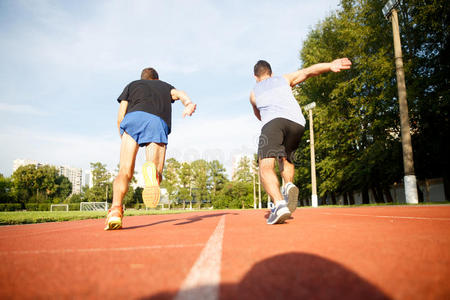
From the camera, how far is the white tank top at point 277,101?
11.6 ft

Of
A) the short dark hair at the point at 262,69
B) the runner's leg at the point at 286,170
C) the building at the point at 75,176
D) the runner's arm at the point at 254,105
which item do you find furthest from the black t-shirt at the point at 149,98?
the building at the point at 75,176

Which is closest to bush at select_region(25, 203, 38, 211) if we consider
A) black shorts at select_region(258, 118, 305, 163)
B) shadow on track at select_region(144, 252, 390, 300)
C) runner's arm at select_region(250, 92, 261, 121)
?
runner's arm at select_region(250, 92, 261, 121)

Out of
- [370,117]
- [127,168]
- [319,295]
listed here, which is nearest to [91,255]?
[319,295]

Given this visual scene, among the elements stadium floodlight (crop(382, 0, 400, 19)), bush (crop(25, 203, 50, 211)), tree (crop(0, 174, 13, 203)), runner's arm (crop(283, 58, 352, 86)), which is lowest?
bush (crop(25, 203, 50, 211))

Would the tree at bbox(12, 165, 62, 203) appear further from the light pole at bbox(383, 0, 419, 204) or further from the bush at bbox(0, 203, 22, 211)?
the light pole at bbox(383, 0, 419, 204)

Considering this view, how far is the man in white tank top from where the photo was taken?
3.29 m

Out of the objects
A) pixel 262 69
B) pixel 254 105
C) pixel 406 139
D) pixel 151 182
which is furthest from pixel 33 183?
pixel 262 69

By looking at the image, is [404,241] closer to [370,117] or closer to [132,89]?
[132,89]

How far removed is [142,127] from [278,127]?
5.83 ft

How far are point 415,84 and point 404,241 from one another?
48.1 ft

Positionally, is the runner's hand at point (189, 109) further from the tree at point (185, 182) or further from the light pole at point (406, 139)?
the tree at point (185, 182)

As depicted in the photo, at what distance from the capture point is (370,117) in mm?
16734

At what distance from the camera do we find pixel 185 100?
378 centimetres

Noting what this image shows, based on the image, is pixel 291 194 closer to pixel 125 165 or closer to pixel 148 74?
pixel 125 165
